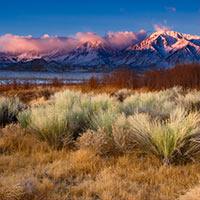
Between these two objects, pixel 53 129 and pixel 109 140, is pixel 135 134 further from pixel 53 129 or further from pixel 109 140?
pixel 53 129

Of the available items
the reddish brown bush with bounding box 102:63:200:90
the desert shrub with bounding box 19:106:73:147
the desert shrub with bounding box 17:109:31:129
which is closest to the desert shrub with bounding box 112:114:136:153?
the desert shrub with bounding box 19:106:73:147

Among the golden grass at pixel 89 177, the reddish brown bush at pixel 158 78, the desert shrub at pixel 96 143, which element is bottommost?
the golden grass at pixel 89 177

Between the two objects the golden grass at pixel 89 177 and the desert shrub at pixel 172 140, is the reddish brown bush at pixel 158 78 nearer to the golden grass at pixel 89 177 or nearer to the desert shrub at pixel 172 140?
the desert shrub at pixel 172 140

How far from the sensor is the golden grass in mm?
2482

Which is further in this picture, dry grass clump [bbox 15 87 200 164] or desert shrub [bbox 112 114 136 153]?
desert shrub [bbox 112 114 136 153]

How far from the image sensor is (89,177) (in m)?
3.00

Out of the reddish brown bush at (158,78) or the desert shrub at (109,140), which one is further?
the reddish brown bush at (158,78)

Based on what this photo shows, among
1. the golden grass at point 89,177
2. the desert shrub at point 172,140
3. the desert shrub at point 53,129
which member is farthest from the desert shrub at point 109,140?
Answer: the desert shrub at point 53,129

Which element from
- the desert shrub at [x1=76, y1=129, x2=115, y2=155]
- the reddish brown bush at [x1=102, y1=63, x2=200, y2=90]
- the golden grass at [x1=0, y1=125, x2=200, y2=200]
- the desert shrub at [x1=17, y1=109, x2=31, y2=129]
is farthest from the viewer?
the reddish brown bush at [x1=102, y1=63, x2=200, y2=90]

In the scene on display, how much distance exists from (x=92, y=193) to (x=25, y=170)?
1023 millimetres

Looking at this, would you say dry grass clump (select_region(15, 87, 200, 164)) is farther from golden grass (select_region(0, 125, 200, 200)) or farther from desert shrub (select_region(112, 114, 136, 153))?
golden grass (select_region(0, 125, 200, 200))

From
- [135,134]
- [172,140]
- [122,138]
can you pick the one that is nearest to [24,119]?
[122,138]

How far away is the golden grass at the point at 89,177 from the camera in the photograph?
2.48 m

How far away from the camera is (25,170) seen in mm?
3148
